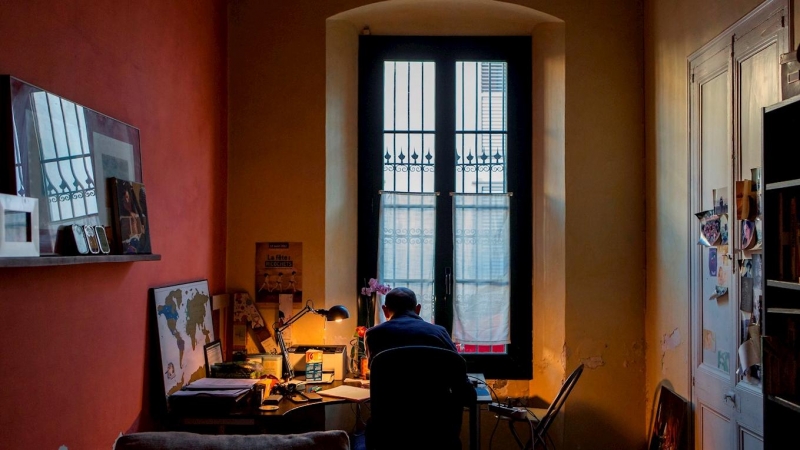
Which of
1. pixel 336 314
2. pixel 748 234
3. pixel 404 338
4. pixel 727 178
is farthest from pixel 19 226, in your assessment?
pixel 727 178

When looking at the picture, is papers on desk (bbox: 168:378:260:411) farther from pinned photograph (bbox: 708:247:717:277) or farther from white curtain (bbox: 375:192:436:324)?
pinned photograph (bbox: 708:247:717:277)

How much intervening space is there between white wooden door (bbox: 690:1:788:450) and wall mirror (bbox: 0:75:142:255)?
8.82ft

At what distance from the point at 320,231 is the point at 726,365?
243 centimetres

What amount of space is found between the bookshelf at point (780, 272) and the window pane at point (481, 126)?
2.47 meters

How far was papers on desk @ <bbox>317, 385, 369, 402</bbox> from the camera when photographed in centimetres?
345

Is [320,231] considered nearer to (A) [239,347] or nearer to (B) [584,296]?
(A) [239,347]

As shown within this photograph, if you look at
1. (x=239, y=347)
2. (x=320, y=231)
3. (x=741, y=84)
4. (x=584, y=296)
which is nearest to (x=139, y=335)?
(x=239, y=347)

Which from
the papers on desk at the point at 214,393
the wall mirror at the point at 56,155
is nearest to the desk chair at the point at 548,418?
the papers on desk at the point at 214,393

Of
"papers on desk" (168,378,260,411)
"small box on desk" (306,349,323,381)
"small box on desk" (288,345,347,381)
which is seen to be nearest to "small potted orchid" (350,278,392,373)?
"small box on desk" (288,345,347,381)

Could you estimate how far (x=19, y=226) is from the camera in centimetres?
188

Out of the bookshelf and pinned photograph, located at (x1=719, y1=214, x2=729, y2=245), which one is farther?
pinned photograph, located at (x1=719, y1=214, x2=729, y2=245)

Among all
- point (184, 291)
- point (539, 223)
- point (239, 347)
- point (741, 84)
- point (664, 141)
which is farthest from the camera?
point (539, 223)

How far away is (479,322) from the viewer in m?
4.43

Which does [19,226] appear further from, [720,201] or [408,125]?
[408,125]
